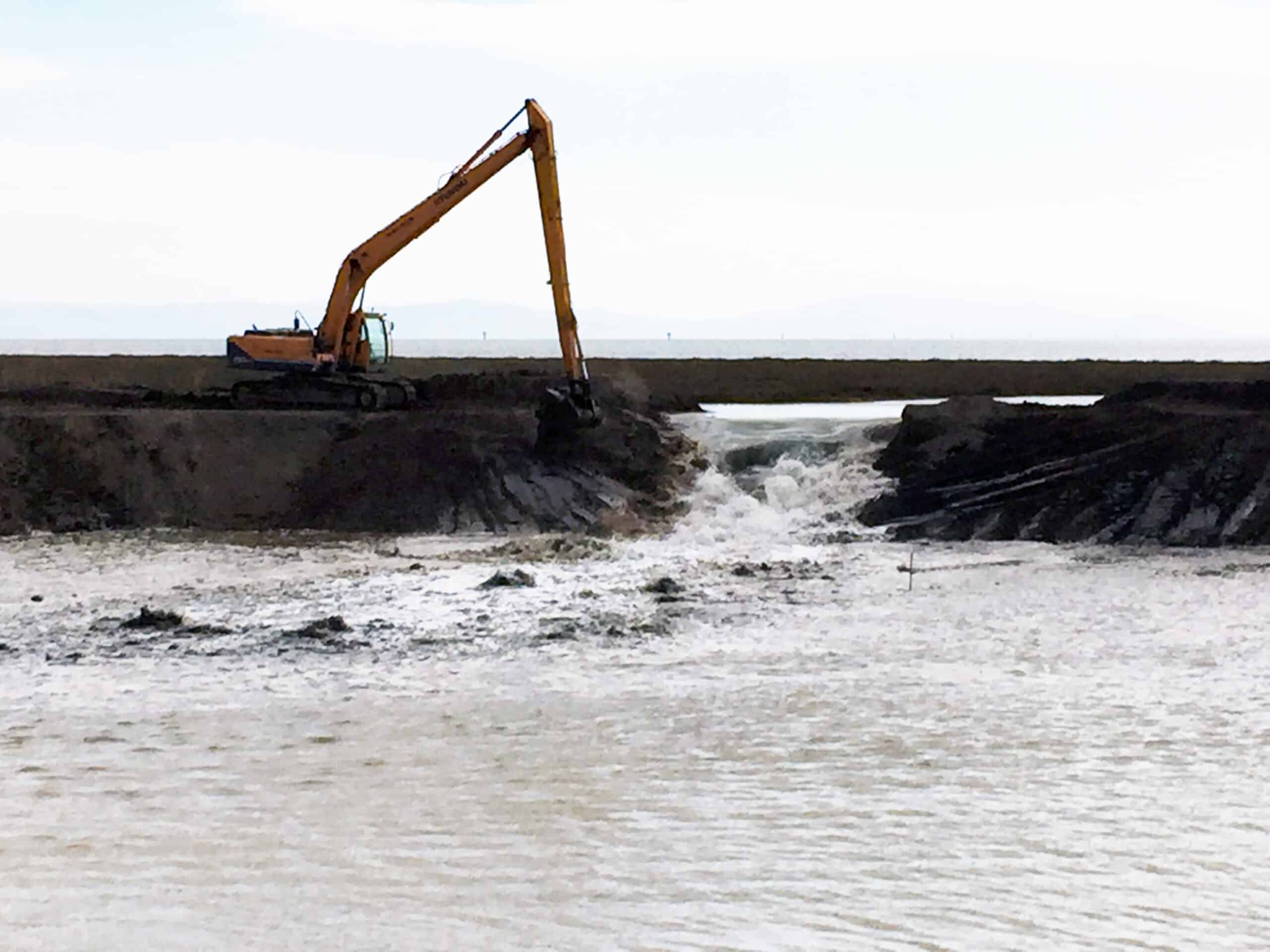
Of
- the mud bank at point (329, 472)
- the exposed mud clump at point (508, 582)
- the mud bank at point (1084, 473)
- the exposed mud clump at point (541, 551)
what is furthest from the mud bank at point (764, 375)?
the exposed mud clump at point (508, 582)

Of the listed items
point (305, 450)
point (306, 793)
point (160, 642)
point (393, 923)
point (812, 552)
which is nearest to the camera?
point (393, 923)

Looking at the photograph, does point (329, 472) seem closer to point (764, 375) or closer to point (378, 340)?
point (378, 340)

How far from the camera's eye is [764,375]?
159 feet

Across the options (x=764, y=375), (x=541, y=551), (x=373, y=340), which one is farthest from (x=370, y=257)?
(x=764, y=375)

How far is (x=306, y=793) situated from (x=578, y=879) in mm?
2235

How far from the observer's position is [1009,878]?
27.0 feet

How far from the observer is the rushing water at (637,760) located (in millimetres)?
7777

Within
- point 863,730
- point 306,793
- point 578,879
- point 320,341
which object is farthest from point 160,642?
point 320,341

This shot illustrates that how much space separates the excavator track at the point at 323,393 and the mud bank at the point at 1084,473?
845 cm

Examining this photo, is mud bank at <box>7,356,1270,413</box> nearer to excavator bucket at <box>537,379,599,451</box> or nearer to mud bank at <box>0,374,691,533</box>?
excavator bucket at <box>537,379,599,451</box>

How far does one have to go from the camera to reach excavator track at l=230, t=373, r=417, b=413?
27.6 m

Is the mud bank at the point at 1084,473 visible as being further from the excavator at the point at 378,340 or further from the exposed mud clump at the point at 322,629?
the exposed mud clump at the point at 322,629

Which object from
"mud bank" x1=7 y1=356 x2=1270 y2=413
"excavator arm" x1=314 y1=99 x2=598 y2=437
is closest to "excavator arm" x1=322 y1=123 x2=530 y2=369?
"excavator arm" x1=314 y1=99 x2=598 y2=437

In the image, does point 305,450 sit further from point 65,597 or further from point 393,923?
point 393,923
